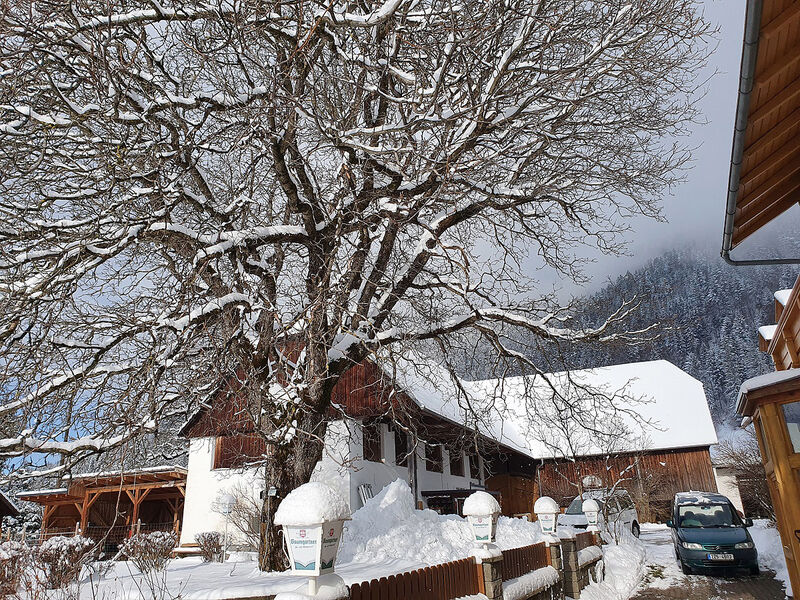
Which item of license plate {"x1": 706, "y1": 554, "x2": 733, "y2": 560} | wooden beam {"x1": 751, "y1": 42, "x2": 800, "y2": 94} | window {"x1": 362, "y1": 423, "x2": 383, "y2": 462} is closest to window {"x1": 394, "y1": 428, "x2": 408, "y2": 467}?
window {"x1": 362, "y1": 423, "x2": 383, "y2": 462}

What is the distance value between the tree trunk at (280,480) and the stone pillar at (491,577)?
9.84 ft

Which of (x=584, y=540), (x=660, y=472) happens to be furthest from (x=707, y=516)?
(x=660, y=472)

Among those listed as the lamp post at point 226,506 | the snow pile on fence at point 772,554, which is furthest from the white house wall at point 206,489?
the snow pile on fence at point 772,554

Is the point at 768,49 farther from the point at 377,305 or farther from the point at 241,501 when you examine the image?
the point at 241,501

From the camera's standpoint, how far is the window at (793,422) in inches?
291

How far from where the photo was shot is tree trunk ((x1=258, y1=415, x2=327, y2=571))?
8.54 meters

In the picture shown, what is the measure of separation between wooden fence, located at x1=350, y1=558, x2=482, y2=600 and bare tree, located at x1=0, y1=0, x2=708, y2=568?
Result: 2501mm

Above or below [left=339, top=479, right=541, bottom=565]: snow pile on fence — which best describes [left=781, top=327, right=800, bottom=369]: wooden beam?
above

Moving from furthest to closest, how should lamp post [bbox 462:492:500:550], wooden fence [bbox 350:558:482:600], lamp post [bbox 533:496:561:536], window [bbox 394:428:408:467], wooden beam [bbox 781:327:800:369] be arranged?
1. window [bbox 394:428:408:467]
2. lamp post [bbox 533:496:561:536]
3. wooden beam [bbox 781:327:800:369]
4. lamp post [bbox 462:492:500:550]
5. wooden fence [bbox 350:558:482:600]

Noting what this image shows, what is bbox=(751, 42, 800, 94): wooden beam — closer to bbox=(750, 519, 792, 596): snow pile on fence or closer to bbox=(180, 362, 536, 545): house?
bbox=(750, 519, 792, 596): snow pile on fence

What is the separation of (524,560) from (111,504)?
25780 millimetres

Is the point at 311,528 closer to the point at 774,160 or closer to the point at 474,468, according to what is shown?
the point at 774,160

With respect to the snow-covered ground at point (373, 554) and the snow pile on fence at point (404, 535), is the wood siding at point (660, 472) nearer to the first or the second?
the snow-covered ground at point (373, 554)

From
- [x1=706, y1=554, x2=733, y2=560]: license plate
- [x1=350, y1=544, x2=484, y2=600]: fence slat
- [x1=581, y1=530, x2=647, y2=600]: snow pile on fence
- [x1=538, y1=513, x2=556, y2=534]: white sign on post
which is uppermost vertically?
[x1=538, y1=513, x2=556, y2=534]: white sign on post
